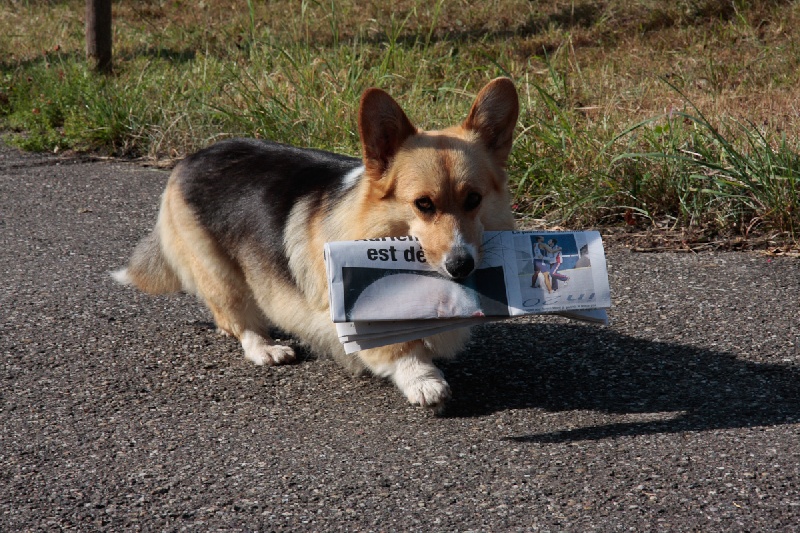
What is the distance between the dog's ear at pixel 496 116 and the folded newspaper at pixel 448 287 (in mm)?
457

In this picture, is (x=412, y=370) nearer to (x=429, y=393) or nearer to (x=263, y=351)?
(x=429, y=393)

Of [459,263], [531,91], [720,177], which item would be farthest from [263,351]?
[531,91]

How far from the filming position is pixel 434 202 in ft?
9.92

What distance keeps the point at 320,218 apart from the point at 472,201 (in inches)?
26.5

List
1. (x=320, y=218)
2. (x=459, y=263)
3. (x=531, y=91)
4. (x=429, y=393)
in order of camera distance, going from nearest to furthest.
Result: (x=459, y=263), (x=429, y=393), (x=320, y=218), (x=531, y=91)

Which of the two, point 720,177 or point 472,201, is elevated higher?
point 472,201

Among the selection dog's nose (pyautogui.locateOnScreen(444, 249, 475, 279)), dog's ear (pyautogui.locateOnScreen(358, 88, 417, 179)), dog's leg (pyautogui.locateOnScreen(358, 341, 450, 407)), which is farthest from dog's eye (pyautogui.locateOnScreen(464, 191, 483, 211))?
dog's leg (pyautogui.locateOnScreen(358, 341, 450, 407))

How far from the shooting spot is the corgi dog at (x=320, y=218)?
3.05 m

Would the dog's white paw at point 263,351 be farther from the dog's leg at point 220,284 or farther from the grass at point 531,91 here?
the grass at point 531,91

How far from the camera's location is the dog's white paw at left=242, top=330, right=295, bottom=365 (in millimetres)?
3719

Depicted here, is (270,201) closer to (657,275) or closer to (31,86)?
(657,275)

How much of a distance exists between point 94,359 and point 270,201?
1.01 m

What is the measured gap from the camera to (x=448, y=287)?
299 cm

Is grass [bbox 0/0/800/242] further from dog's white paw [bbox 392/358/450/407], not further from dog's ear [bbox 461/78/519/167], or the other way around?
dog's white paw [bbox 392/358/450/407]
